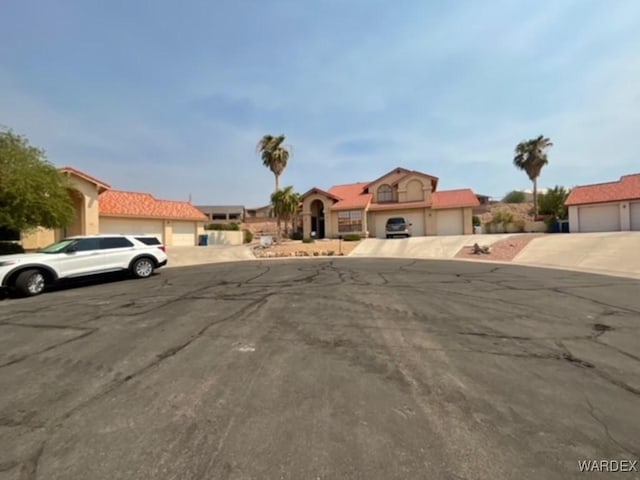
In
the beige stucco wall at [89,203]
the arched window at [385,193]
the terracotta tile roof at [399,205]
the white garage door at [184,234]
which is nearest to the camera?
the beige stucco wall at [89,203]

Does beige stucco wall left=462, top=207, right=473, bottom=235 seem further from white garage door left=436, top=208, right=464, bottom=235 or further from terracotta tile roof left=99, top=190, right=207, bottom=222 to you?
terracotta tile roof left=99, top=190, right=207, bottom=222

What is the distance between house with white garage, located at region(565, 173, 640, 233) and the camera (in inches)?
1149

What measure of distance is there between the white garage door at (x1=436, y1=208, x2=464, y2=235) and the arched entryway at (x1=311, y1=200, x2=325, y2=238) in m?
12.7

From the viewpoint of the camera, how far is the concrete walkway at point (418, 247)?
23.7m

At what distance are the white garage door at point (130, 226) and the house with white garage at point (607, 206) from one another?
39.7 meters

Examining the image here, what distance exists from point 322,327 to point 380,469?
379 cm

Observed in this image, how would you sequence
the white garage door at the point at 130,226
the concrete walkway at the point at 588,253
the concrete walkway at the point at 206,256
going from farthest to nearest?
the white garage door at the point at 130,226 < the concrete walkway at the point at 206,256 < the concrete walkway at the point at 588,253

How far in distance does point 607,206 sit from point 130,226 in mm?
44014

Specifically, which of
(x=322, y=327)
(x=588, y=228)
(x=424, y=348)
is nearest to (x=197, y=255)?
(x=322, y=327)

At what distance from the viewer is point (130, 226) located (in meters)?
29.9

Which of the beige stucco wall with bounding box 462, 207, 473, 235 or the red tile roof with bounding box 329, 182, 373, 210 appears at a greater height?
A: the red tile roof with bounding box 329, 182, 373, 210

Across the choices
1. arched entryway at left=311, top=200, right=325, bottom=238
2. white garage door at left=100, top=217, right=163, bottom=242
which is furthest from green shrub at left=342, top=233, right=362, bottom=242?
white garage door at left=100, top=217, right=163, bottom=242

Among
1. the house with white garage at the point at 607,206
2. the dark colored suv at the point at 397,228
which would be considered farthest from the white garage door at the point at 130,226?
the house with white garage at the point at 607,206

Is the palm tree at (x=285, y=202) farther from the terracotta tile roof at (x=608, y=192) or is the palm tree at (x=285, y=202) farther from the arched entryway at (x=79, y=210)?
the terracotta tile roof at (x=608, y=192)
